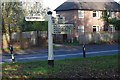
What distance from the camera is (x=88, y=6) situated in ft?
171

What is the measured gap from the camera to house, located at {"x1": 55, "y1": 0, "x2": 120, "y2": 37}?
50.9m

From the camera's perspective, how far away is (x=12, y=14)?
36.0 metres

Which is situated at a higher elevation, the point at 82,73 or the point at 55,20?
the point at 55,20

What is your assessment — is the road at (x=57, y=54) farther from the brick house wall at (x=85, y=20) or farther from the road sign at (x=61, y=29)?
the brick house wall at (x=85, y=20)

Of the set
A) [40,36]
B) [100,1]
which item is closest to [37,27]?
[40,36]

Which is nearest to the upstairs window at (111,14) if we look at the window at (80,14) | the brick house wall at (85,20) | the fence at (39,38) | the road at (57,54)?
the brick house wall at (85,20)

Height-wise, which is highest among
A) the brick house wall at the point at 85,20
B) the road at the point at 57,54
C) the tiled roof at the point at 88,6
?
the tiled roof at the point at 88,6

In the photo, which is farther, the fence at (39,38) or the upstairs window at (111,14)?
the upstairs window at (111,14)

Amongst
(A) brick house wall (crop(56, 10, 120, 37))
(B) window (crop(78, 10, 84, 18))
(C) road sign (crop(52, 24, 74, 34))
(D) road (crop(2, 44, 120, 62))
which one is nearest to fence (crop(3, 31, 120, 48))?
(D) road (crop(2, 44, 120, 62))

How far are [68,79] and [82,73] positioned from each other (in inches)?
38.4

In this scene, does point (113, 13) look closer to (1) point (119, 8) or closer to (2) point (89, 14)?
(1) point (119, 8)

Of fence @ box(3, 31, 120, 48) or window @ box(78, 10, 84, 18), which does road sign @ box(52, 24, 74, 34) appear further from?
window @ box(78, 10, 84, 18)

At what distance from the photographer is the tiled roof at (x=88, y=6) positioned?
50.9 metres

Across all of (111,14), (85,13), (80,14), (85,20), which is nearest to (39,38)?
(80,14)
